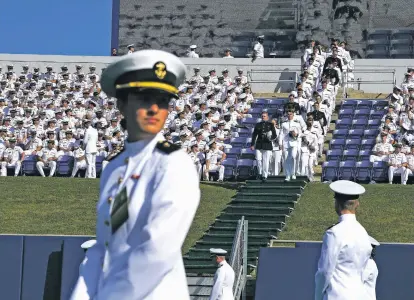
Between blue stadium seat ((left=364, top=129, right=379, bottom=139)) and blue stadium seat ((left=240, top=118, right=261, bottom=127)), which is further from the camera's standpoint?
blue stadium seat ((left=240, top=118, right=261, bottom=127))

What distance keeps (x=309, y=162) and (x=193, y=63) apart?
10001 millimetres

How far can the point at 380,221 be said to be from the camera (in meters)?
22.5

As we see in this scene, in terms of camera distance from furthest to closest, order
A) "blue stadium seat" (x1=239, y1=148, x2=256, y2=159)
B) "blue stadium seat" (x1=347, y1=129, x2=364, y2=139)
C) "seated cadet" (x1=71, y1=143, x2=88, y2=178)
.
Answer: "seated cadet" (x1=71, y1=143, x2=88, y2=178), "blue stadium seat" (x1=347, y1=129, x2=364, y2=139), "blue stadium seat" (x1=239, y1=148, x2=256, y2=159)

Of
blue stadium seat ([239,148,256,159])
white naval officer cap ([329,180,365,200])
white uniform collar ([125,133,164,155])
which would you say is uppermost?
white uniform collar ([125,133,164,155])

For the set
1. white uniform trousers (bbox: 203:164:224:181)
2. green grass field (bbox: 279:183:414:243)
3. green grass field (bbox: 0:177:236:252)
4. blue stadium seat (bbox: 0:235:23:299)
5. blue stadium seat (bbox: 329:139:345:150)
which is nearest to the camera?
blue stadium seat (bbox: 0:235:23:299)

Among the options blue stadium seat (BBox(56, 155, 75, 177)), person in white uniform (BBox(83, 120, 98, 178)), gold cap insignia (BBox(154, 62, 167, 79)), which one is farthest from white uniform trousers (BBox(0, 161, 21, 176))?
gold cap insignia (BBox(154, 62, 167, 79))

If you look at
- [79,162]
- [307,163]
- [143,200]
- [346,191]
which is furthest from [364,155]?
[143,200]

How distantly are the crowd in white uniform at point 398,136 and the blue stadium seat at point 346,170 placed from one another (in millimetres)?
460

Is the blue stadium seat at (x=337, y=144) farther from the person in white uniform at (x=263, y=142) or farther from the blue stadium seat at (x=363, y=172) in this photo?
the person in white uniform at (x=263, y=142)

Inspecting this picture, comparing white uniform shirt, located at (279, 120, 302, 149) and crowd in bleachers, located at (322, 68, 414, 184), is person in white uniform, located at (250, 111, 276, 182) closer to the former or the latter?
white uniform shirt, located at (279, 120, 302, 149)

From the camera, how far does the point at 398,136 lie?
27.6 meters

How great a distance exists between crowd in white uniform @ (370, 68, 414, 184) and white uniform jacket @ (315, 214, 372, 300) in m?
17.8

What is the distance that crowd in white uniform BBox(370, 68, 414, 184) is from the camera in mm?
26391

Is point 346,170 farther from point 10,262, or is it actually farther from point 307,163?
point 10,262
